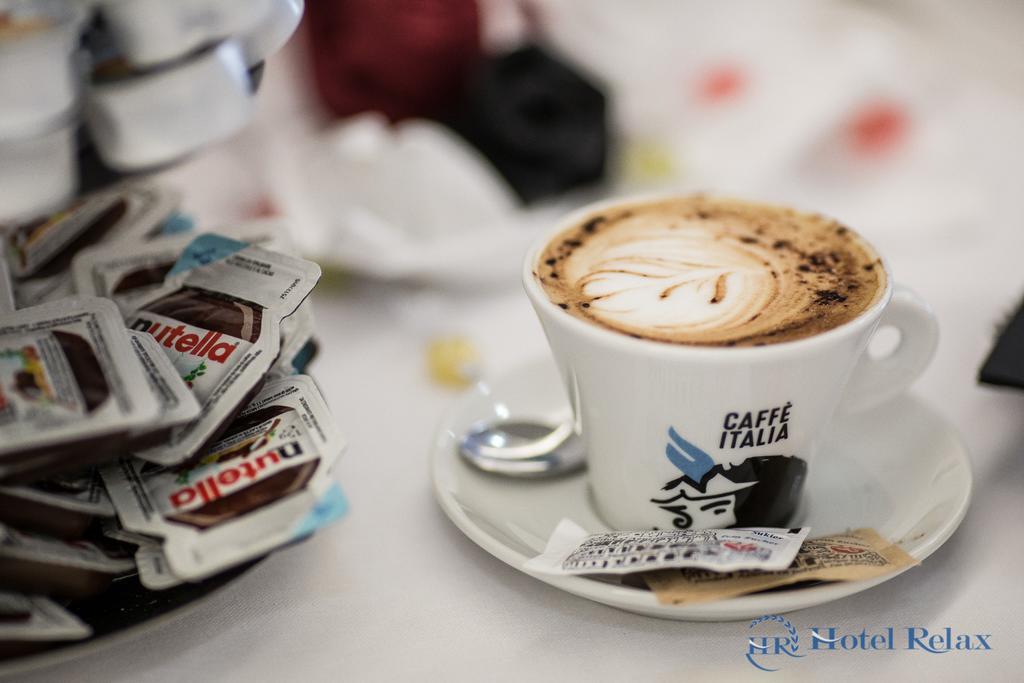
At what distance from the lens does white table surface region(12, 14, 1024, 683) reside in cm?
52

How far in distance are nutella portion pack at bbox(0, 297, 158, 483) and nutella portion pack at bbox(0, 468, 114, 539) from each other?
2cm

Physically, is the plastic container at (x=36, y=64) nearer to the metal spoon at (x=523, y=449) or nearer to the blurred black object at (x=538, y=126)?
the metal spoon at (x=523, y=449)

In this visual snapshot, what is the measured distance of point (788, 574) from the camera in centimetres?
50

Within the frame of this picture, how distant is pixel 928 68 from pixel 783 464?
85 centimetres

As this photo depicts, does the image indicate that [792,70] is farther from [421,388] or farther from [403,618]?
[403,618]

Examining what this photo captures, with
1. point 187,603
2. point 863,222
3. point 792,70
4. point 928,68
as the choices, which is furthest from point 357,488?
point 928,68

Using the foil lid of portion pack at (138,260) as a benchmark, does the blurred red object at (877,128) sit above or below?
above

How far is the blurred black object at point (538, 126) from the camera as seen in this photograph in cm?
102

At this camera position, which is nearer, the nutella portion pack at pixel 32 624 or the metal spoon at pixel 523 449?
the nutella portion pack at pixel 32 624

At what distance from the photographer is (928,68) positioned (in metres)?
1.20

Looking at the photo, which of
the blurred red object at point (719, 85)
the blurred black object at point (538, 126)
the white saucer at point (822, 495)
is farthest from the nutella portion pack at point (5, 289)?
the blurred red object at point (719, 85)

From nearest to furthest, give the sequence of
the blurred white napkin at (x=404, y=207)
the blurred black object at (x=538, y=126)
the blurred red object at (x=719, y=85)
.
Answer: the blurred white napkin at (x=404, y=207)
the blurred black object at (x=538, y=126)
the blurred red object at (x=719, y=85)

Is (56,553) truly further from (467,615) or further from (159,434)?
(467,615)

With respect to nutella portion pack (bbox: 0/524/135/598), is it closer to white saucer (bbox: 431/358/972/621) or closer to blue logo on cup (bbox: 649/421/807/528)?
white saucer (bbox: 431/358/972/621)
